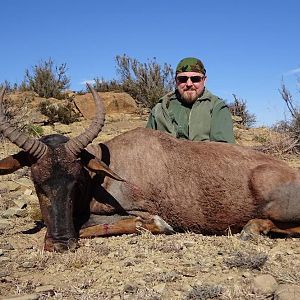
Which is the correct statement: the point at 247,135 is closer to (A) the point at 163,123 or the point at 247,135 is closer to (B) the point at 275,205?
(A) the point at 163,123

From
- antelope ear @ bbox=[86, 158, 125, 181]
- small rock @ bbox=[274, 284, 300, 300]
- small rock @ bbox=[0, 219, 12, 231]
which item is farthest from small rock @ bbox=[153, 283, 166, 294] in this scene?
small rock @ bbox=[0, 219, 12, 231]

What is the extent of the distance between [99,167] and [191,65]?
9.24 feet

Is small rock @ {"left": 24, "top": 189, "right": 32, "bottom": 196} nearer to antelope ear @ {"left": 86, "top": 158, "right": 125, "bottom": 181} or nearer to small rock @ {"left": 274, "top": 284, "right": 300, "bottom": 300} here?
antelope ear @ {"left": 86, "top": 158, "right": 125, "bottom": 181}

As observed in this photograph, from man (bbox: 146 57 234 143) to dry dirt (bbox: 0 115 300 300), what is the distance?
206 cm

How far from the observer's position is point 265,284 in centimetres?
335

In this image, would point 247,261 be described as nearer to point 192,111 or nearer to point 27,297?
point 27,297

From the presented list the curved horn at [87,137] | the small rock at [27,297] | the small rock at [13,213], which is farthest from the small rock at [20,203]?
the small rock at [27,297]

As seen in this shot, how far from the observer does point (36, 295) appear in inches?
132

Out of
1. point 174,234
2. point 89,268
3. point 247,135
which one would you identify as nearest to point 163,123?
point 174,234

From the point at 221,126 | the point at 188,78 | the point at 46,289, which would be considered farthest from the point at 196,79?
the point at 46,289

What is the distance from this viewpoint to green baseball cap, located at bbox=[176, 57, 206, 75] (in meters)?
7.25

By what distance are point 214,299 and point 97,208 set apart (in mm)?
2418

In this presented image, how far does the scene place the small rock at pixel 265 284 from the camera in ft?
10.8

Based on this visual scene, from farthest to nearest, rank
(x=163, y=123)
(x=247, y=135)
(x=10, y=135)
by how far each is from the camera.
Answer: (x=247, y=135) → (x=163, y=123) → (x=10, y=135)
